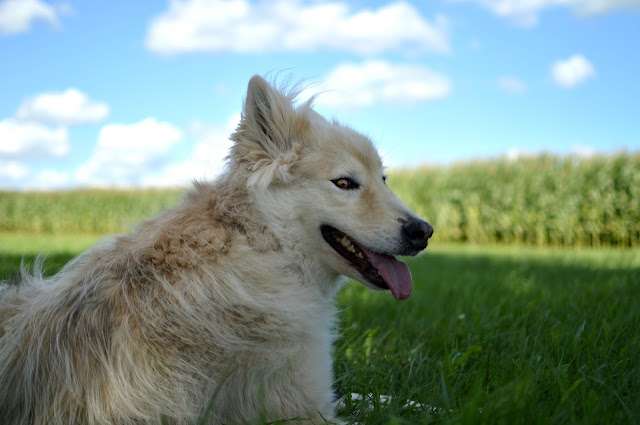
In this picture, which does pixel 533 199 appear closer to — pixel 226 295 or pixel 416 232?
pixel 416 232

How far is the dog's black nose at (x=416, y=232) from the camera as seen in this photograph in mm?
2590

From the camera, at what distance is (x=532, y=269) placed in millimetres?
9086

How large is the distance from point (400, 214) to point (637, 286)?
510 cm

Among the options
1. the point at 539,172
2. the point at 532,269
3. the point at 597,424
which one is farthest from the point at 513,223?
the point at 597,424

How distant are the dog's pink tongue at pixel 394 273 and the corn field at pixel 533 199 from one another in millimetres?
20697

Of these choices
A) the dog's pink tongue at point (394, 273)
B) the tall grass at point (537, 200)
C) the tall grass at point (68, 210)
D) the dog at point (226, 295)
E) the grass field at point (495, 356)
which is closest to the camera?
the dog at point (226, 295)

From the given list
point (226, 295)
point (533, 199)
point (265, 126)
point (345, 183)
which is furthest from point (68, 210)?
point (226, 295)

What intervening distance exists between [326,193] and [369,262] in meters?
0.47

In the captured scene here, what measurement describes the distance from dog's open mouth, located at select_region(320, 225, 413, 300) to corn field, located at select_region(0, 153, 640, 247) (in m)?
20.8

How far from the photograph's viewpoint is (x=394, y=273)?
270 centimetres

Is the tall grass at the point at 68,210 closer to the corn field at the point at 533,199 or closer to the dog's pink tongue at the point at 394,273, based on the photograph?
the corn field at the point at 533,199

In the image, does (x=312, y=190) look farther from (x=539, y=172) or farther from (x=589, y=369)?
(x=539, y=172)

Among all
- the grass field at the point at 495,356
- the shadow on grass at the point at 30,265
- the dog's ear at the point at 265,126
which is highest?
the dog's ear at the point at 265,126

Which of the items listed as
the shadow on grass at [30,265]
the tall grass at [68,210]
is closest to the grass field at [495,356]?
the shadow on grass at [30,265]
